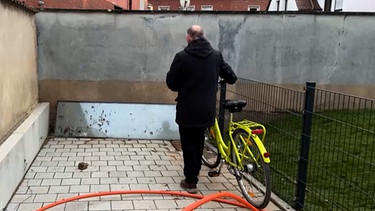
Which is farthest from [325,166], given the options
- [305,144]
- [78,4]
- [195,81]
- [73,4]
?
[78,4]

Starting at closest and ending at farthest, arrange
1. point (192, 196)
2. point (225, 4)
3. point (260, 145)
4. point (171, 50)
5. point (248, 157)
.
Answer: point (260, 145) < point (248, 157) < point (192, 196) < point (171, 50) < point (225, 4)

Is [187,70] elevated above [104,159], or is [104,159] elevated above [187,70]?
[187,70]

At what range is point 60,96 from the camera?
716 cm

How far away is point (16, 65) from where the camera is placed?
5.35 meters

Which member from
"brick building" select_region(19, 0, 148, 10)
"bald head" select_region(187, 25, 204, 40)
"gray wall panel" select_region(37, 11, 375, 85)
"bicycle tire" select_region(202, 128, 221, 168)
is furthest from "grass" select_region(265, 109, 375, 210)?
"brick building" select_region(19, 0, 148, 10)

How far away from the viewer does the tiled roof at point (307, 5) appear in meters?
18.4

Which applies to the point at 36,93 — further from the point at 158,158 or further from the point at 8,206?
the point at 8,206

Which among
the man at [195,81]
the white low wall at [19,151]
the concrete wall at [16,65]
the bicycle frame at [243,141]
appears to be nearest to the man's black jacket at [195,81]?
the man at [195,81]

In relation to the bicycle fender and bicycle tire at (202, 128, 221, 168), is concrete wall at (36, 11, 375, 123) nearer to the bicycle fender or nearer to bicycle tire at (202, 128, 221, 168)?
bicycle tire at (202, 128, 221, 168)

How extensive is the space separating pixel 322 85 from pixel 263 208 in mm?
4109

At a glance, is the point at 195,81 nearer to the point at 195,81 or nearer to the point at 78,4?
the point at 195,81

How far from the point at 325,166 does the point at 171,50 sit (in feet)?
11.0

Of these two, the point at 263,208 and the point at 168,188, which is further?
the point at 168,188

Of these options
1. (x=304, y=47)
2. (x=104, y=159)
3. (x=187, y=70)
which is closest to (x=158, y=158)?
(x=104, y=159)
